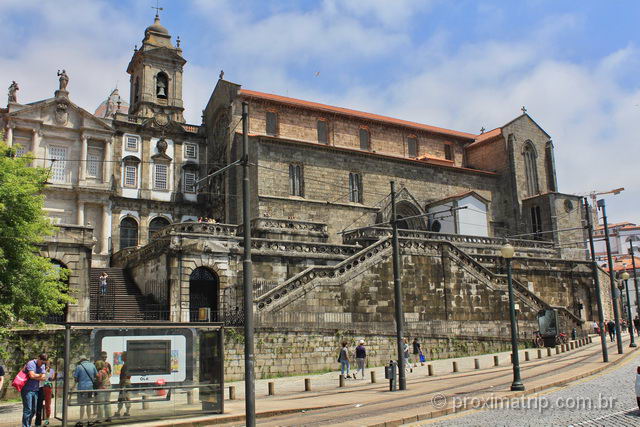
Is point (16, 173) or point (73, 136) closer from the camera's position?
point (16, 173)

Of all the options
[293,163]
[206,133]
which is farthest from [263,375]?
[206,133]

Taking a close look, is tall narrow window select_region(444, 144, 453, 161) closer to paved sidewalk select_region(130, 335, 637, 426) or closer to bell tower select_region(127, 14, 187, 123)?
bell tower select_region(127, 14, 187, 123)

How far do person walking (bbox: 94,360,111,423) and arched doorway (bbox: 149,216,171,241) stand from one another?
28.0m

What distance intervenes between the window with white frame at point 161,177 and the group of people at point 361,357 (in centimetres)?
2245

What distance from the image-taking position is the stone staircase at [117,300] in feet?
90.0

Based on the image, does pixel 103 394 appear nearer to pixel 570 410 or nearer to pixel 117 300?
pixel 570 410

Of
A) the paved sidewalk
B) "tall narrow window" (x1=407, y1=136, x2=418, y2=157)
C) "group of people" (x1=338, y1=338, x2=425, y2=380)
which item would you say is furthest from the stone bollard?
"tall narrow window" (x1=407, y1=136, x2=418, y2=157)

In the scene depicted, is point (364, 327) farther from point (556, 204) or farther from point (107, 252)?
point (556, 204)

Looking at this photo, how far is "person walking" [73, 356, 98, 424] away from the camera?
1395cm

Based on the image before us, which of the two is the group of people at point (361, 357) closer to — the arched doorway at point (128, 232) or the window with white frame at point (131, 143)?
the arched doorway at point (128, 232)

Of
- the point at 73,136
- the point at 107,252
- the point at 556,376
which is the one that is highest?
the point at 73,136

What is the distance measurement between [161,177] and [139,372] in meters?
30.1

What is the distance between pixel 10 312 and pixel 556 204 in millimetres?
40595

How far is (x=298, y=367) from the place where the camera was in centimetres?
2464
